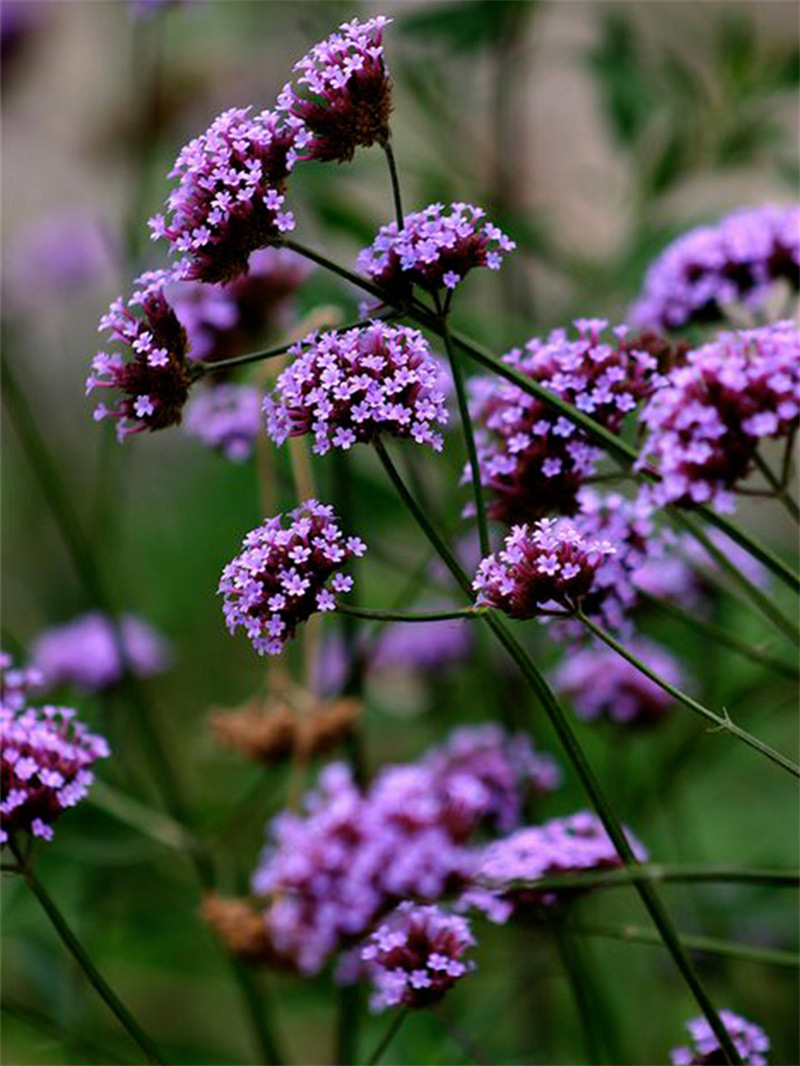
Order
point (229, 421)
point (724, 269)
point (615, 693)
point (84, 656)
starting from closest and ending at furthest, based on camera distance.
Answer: point (724, 269) → point (229, 421) → point (615, 693) → point (84, 656)

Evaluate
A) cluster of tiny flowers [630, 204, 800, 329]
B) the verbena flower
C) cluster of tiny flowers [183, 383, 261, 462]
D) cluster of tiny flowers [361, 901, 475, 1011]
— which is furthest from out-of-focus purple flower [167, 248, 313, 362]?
cluster of tiny flowers [361, 901, 475, 1011]

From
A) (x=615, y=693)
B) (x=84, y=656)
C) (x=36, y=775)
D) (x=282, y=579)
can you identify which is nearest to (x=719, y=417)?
(x=282, y=579)

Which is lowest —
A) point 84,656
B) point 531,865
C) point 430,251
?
point 531,865

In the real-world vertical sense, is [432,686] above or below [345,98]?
above

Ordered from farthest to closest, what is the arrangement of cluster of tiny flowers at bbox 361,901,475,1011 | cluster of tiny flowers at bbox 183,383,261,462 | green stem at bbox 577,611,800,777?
cluster of tiny flowers at bbox 183,383,261,462, cluster of tiny flowers at bbox 361,901,475,1011, green stem at bbox 577,611,800,777

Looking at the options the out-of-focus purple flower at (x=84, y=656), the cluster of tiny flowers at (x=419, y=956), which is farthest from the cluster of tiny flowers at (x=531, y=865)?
the out-of-focus purple flower at (x=84, y=656)

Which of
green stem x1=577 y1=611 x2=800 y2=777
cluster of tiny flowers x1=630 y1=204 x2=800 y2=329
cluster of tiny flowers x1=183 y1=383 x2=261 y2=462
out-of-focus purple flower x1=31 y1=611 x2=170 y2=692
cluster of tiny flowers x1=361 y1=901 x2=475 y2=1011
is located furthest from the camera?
out-of-focus purple flower x1=31 y1=611 x2=170 y2=692

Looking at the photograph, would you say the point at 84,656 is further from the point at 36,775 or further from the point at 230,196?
the point at 230,196

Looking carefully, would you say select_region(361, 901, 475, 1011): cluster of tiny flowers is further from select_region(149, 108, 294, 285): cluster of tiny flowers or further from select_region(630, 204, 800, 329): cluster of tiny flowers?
select_region(630, 204, 800, 329): cluster of tiny flowers
